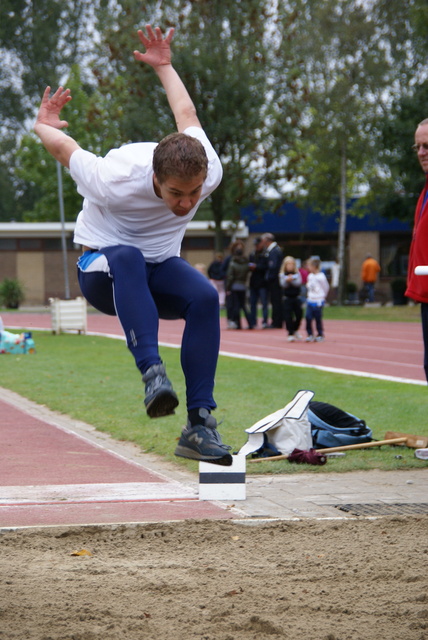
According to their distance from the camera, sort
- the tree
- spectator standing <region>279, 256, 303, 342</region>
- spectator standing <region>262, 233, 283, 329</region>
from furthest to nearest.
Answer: the tree, spectator standing <region>262, 233, 283, 329</region>, spectator standing <region>279, 256, 303, 342</region>

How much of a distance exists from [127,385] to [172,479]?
18.9 ft

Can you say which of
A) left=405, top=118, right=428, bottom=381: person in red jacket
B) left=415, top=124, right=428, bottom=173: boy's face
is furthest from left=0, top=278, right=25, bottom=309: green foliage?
left=415, top=124, right=428, bottom=173: boy's face

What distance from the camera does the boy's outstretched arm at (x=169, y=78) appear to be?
4977 mm

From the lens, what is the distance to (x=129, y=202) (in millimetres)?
4570

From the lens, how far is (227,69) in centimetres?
3253

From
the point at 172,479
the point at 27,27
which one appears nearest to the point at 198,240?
the point at 27,27

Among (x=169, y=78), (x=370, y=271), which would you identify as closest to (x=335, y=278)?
(x=370, y=271)

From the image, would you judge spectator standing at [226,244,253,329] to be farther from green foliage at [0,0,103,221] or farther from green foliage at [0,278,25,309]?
green foliage at [0,0,103,221]

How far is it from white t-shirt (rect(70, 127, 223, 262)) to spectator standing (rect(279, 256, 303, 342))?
13929 millimetres

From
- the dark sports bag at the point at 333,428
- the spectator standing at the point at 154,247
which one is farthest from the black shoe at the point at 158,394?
the dark sports bag at the point at 333,428

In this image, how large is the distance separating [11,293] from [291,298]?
66.3ft

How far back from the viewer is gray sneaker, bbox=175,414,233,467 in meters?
4.70

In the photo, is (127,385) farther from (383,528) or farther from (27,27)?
(27,27)

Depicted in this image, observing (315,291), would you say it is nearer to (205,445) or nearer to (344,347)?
(344,347)
